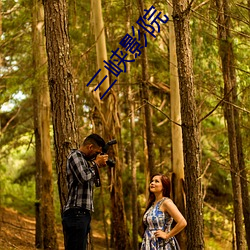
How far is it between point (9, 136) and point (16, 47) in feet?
10.3

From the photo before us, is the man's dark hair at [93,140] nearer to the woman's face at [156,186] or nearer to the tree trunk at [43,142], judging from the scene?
the woman's face at [156,186]

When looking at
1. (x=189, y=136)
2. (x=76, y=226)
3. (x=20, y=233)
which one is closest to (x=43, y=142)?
(x=20, y=233)

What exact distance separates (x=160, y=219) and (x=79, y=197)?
3.25 feet

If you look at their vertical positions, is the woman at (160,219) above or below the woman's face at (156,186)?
below

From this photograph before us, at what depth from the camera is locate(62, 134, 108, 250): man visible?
5055 mm

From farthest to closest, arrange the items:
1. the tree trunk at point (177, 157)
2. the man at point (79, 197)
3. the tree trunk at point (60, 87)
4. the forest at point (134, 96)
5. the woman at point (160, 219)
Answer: the tree trunk at point (177, 157), the forest at point (134, 96), the tree trunk at point (60, 87), the woman at point (160, 219), the man at point (79, 197)

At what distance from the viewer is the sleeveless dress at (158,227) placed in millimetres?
5438

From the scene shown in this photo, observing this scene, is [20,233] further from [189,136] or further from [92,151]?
[92,151]

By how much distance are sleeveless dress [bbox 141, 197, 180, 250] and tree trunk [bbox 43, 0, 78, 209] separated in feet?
3.75

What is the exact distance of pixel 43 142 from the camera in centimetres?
1316

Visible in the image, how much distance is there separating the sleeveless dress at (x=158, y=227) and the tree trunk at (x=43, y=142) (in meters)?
7.17

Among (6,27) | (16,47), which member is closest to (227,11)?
(6,27)

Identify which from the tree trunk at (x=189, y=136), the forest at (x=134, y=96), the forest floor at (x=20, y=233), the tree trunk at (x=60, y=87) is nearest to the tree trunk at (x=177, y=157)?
the forest at (x=134, y=96)

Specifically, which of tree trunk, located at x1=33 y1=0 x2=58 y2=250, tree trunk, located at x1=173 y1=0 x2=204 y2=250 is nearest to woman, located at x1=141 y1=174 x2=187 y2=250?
tree trunk, located at x1=173 y1=0 x2=204 y2=250
